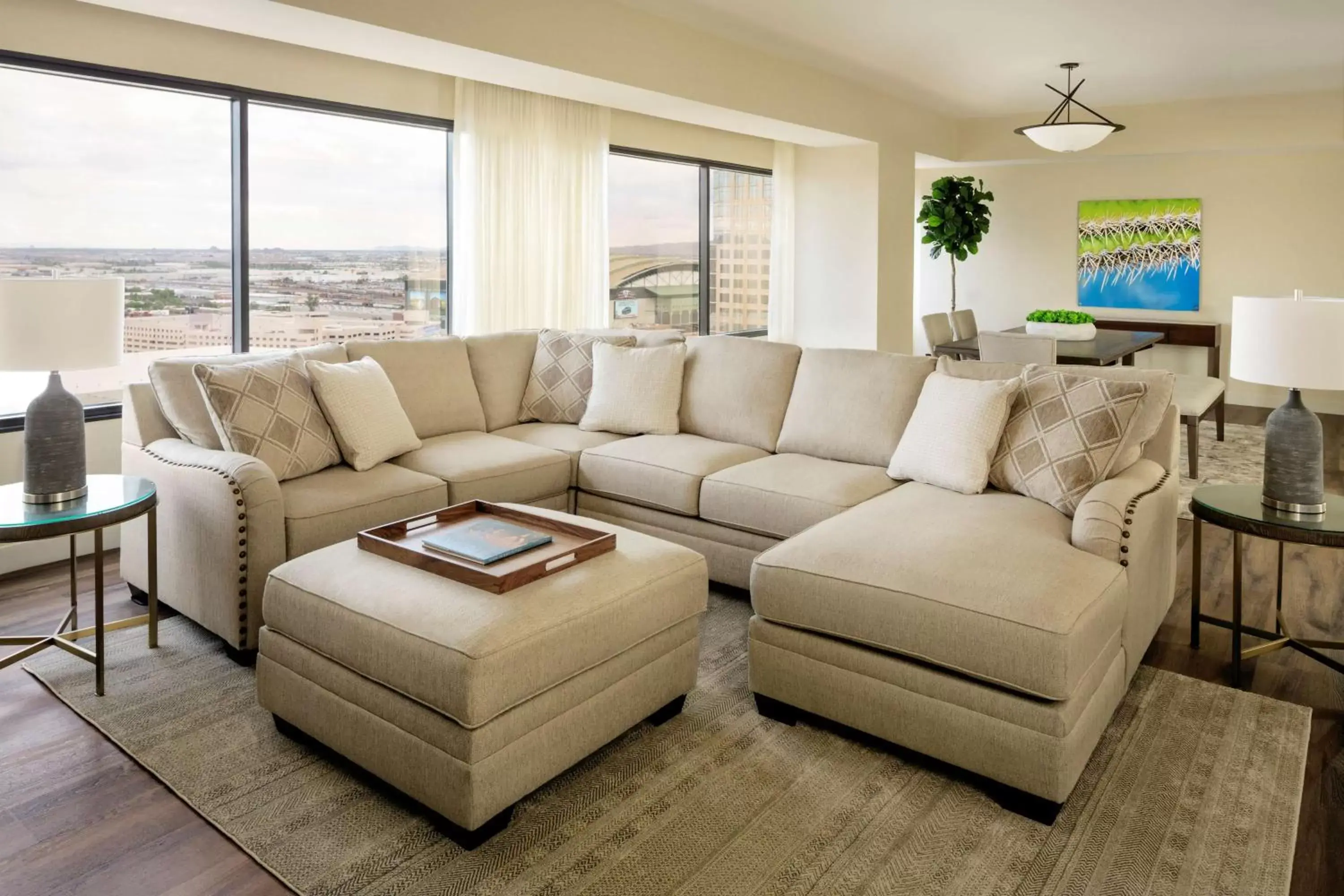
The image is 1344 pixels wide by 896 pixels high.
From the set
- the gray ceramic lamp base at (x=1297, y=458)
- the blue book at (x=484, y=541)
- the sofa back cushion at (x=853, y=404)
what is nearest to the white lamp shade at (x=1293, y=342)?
the gray ceramic lamp base at (x=1297, y=458)

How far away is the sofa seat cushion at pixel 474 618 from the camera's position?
196 centimetres

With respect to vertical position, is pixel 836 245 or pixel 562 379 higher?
pixel 836 245

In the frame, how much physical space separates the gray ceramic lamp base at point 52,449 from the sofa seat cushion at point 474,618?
0.82m

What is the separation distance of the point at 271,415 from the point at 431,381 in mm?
945

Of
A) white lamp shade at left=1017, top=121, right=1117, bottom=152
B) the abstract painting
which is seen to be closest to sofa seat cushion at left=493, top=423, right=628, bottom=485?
white lamp shade at left=1017, top=121, right=1117, bottom=152

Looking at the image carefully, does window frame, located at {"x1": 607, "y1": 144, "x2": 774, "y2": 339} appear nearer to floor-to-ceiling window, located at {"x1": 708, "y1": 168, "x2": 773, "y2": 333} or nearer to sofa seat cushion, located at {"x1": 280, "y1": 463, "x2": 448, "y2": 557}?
floor-to-ceiling window, located at {"x1": 708, "y1": 168, "x2": 773, "y2": 333}

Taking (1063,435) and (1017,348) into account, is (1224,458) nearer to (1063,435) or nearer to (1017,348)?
(1017,348)

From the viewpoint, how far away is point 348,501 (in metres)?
3.13

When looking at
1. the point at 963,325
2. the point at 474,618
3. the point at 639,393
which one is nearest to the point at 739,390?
the point at 639,393

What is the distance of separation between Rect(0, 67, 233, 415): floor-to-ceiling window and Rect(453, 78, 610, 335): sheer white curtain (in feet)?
4.32

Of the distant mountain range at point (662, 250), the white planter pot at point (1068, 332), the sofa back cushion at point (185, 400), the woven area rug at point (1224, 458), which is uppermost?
the distant mountain range at point (662, 250)

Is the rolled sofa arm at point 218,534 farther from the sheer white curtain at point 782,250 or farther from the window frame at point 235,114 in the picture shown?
the sheer white curtain at point 782,250

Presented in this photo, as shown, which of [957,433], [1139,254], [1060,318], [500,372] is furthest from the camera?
[1139,254]

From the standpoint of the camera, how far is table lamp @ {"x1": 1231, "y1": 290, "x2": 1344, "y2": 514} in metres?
2.51
